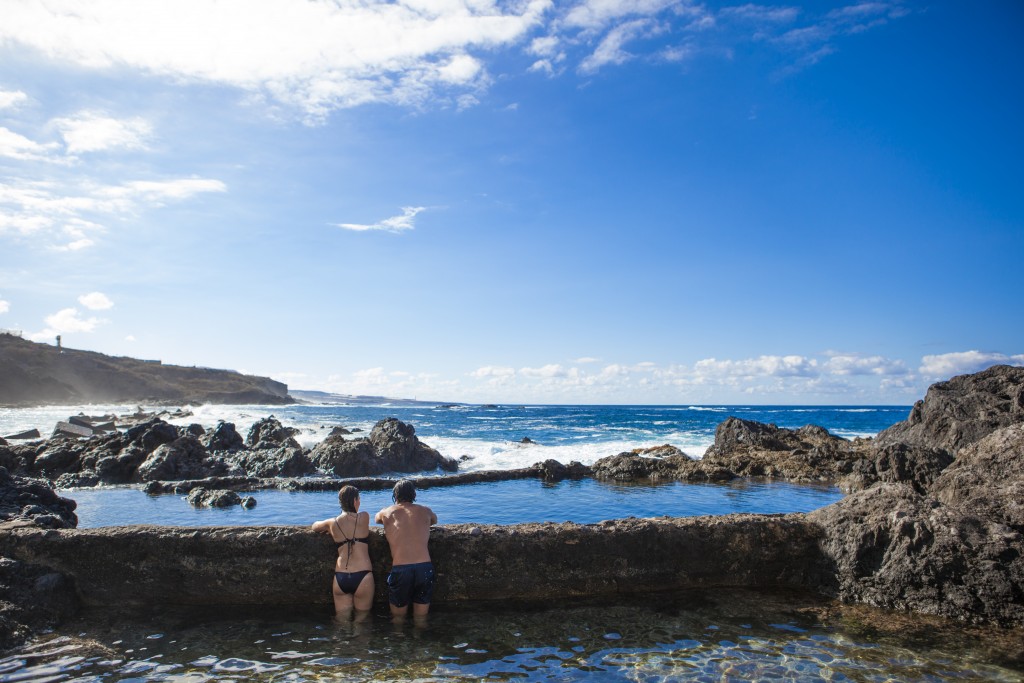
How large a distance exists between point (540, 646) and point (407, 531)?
180 cm

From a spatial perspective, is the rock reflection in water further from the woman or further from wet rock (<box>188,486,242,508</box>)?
wet rock (<box>188,486,242,508</box>)

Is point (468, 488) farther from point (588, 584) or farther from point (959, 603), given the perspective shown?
point (959, 603)

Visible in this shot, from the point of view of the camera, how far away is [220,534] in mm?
6621

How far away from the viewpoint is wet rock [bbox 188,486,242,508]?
46.2 feet

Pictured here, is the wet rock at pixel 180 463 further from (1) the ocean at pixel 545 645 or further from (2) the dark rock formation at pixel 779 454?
(2) the dark rock formation at pixel 779 454

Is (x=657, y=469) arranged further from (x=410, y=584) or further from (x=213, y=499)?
(x=410, y=584)

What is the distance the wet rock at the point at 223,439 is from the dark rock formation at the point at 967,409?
77.7ft

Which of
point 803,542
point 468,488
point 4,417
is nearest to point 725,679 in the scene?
point 803,542

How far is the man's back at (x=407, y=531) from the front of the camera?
6273 mm

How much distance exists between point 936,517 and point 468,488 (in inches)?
509

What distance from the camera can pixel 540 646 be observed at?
5562mm

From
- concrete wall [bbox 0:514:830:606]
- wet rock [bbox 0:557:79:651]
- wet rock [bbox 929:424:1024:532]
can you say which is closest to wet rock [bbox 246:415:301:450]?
concrete wall [bbox 0:514:830:606]

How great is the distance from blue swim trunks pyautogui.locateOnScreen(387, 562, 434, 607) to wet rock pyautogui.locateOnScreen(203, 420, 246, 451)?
20162 mm

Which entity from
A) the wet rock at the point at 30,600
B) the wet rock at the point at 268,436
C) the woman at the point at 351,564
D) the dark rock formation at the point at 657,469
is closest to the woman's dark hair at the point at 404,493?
the woman at the point at 351,564
